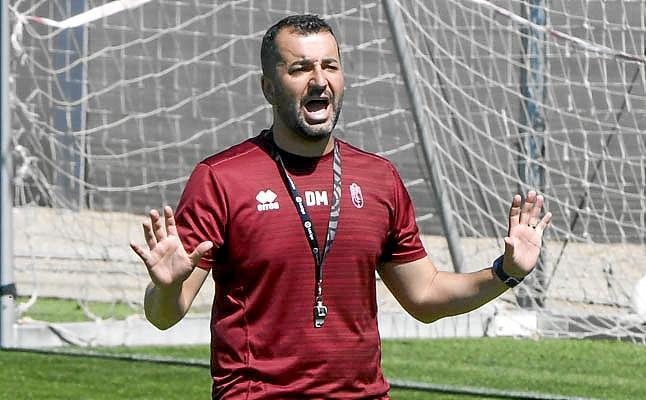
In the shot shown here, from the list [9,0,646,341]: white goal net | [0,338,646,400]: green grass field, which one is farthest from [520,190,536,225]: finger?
[9,0,646,341]: white goal net

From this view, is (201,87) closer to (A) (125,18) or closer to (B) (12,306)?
(A) (125,18)

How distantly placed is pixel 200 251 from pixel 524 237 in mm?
934

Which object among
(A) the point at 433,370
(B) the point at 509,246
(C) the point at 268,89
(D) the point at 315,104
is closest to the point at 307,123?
(D) the point at 315,104

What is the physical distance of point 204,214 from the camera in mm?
4176

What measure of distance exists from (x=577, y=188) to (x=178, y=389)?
171 inches

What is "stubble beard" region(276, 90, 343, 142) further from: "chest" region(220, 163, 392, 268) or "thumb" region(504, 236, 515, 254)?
"thumb" region(504, 236, 515, 254)

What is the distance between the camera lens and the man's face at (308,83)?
417 centimetres

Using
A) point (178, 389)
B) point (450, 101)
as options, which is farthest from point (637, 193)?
point (178, 389)

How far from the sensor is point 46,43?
1225 cm

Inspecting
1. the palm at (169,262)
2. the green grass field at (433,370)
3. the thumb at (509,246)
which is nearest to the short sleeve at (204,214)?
the palm at (169,262)

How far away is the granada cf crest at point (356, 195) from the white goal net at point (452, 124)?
19.9 ft

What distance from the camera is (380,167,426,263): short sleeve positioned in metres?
4.46

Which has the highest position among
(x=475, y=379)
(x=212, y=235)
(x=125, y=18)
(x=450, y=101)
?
(x=125, y=18)

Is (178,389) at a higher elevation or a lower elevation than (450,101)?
lower
